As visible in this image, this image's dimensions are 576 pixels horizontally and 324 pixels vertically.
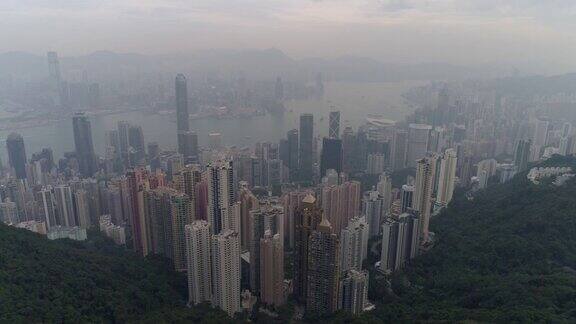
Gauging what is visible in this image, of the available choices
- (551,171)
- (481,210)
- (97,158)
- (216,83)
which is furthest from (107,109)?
(551,171)

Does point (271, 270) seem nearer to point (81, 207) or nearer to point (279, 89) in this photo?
point (81, 207)

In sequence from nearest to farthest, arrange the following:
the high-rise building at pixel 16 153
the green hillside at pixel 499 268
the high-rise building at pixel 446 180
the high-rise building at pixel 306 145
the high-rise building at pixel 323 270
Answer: the green hillside at pixel 499 268 < the high-rise building at pixel 323 270 < the high-rise building at pixel 446 180 < the high-rise building at pixel 16 153 < the high-rise building at pixel 306 145

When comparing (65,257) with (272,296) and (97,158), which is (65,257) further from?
(97,158)

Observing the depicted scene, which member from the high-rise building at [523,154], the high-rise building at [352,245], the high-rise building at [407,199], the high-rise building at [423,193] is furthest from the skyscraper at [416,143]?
the high-rise building at [352,245]

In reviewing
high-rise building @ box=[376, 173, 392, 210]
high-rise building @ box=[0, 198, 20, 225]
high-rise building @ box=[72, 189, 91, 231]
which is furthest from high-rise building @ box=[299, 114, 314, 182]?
high-rise building @ box=[0, 198, 20, 225]

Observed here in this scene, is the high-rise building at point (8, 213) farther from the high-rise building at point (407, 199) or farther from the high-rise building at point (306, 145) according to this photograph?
the high-rise building at point (407, 199)
